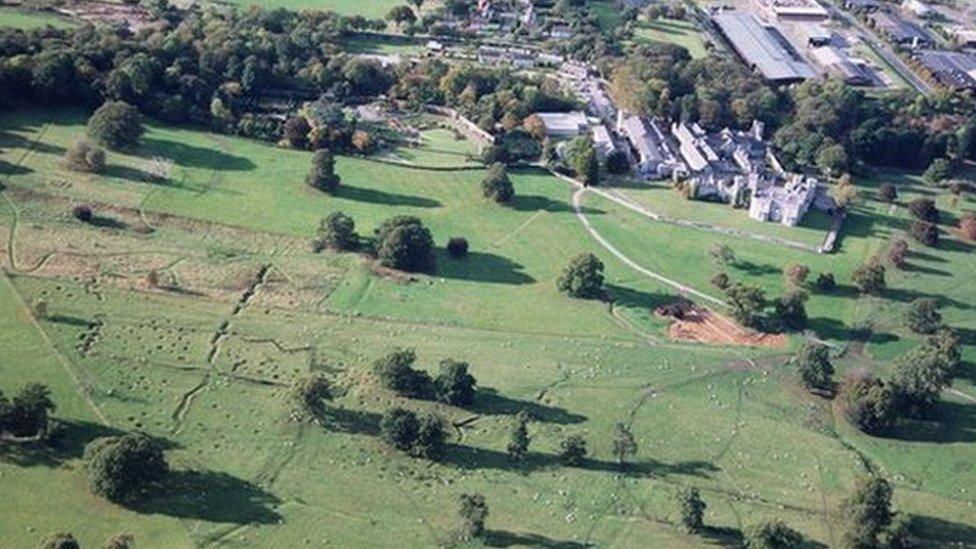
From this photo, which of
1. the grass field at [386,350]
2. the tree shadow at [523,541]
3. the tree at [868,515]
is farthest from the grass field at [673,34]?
the tree shadow at [523,541]

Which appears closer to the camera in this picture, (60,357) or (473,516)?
(473,516)

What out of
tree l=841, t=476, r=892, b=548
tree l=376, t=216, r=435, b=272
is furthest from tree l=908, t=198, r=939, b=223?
tree l=376, t=216, r=435, b=272

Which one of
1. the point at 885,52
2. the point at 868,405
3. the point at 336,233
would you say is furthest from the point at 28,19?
the point at 885,52

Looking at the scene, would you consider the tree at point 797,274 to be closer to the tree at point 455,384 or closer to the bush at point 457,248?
the bush at point 457,248

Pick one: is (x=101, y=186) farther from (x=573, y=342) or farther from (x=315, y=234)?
Answer: (x=573, y=342)

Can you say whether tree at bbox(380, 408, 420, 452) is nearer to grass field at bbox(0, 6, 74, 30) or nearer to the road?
grass field at bbox(0, 6, 74, 30)

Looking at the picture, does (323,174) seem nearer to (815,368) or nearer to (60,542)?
(815,368)
